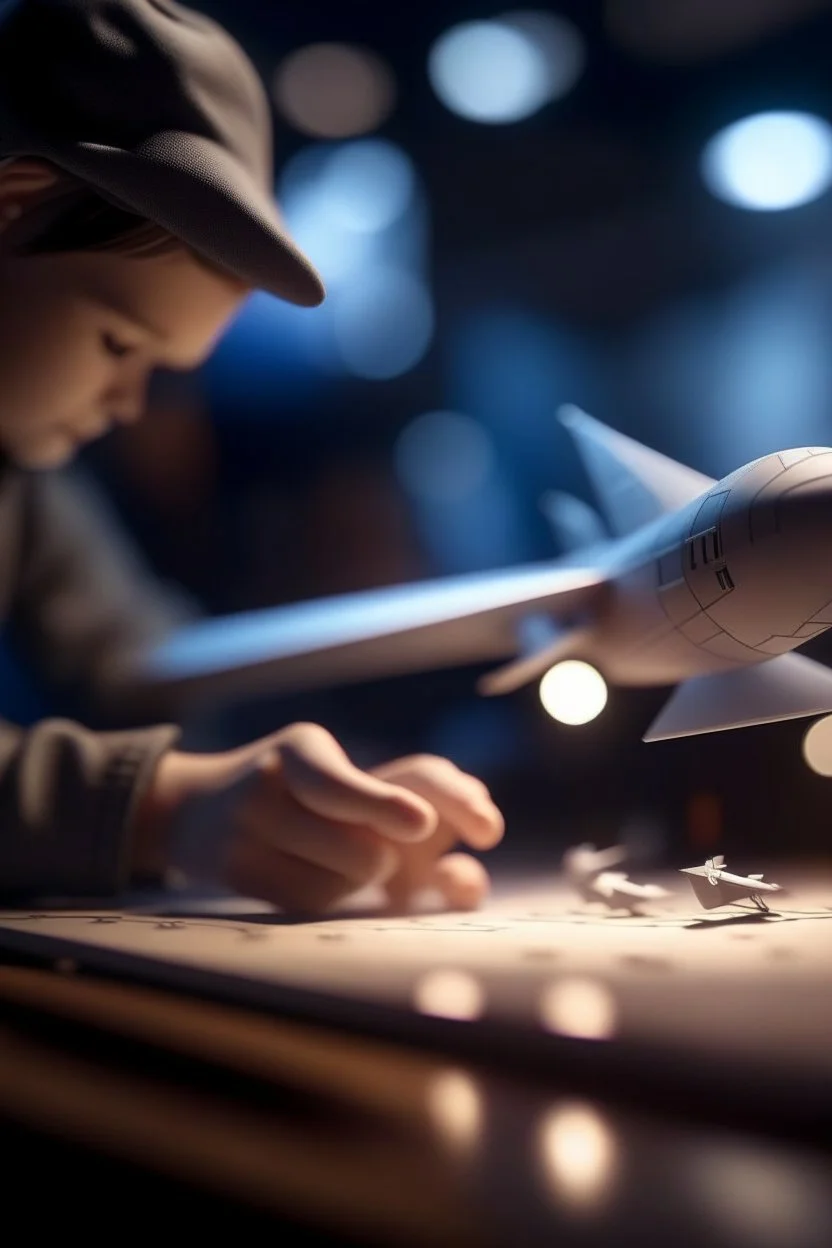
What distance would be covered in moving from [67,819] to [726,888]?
1.33 ft

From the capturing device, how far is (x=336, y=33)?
64 cm

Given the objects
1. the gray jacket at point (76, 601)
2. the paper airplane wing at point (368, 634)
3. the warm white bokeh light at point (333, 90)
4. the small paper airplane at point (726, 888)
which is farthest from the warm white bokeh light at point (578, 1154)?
the warm white bokeh light at point (333, 90)

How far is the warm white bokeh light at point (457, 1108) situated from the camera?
0.81ft

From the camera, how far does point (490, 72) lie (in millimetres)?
609

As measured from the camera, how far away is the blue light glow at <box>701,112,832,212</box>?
1.70ft

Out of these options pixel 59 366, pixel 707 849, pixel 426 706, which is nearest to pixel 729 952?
pixel 707 849

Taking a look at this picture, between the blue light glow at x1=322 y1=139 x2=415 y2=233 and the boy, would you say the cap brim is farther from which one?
the blue light glow at x1=322 y1=139 x2=415 y2=233

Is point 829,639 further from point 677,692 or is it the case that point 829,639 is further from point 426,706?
point 426,706

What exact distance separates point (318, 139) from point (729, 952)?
23.7 inches

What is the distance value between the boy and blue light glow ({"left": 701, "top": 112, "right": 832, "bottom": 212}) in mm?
256

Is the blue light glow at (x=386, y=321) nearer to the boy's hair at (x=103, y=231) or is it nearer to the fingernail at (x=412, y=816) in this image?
the boy's hair at (x=103, y=231)

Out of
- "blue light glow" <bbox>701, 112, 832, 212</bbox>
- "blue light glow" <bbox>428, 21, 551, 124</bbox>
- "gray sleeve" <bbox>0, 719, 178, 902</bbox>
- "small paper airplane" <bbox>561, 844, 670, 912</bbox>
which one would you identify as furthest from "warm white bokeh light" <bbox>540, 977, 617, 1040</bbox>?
"blue light glow" <bbox>428, 21, 551, 124</bbox>

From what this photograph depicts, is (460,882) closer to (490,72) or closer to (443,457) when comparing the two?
(443,457)

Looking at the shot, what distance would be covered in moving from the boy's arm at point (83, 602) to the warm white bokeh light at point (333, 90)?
0.34 m
